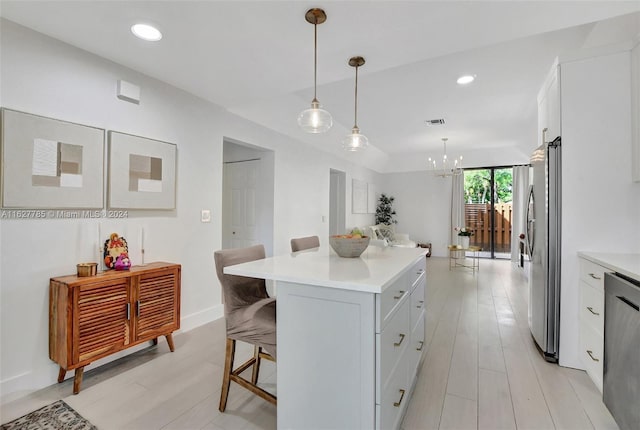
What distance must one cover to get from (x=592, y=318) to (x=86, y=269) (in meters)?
3.46

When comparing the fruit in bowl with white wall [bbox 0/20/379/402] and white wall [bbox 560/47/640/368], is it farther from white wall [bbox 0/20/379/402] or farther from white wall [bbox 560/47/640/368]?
white wall [bbox 0/20/379/402]

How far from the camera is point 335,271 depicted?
149 centimetres

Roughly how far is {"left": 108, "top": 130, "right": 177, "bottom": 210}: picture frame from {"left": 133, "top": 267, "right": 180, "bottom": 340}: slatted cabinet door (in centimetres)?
64

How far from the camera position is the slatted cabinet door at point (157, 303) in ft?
7.44

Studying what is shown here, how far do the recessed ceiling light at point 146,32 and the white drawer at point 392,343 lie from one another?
7.57ft

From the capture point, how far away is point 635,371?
132 cm

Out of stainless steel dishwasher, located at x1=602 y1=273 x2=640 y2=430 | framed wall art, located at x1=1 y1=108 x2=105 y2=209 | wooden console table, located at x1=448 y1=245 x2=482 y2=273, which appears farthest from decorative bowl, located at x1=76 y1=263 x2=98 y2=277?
wooden console table, located at x1=448 y1=245 x2=482 y2=273

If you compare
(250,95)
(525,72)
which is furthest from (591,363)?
(250,95)

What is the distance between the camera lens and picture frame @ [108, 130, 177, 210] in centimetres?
235

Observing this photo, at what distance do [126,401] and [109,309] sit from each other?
616 millimetres

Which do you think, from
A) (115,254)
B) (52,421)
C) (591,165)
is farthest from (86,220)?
(591,165)

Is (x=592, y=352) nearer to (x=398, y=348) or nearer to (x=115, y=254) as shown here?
(x=398, y=348)

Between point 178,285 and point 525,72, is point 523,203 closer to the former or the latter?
point 525,72

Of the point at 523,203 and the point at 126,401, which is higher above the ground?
the point at 523,203
